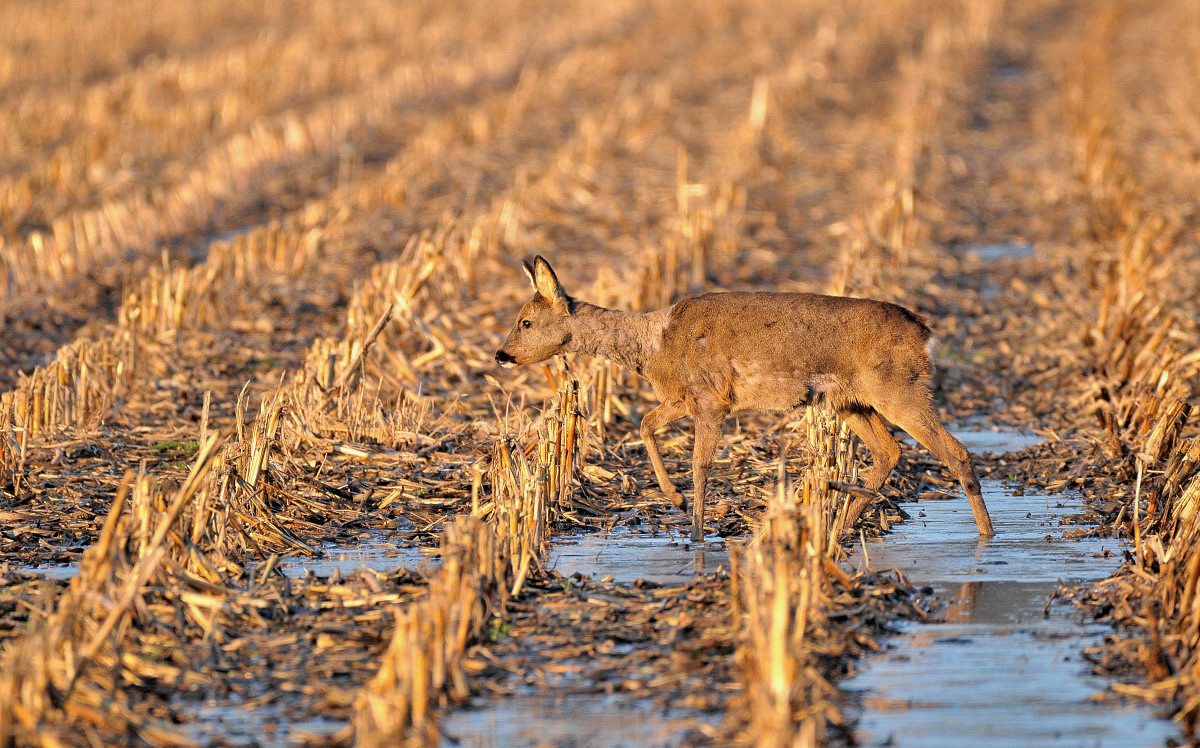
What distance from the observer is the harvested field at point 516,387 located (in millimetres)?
6086

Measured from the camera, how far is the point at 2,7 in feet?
115

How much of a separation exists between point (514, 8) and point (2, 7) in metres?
11.7

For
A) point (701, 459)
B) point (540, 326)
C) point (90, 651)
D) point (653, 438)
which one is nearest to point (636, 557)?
point (701, 459)

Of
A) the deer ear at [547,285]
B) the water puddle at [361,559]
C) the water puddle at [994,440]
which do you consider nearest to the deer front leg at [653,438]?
the deer ear at [547,285]

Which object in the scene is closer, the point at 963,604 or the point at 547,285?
the point at 963,604

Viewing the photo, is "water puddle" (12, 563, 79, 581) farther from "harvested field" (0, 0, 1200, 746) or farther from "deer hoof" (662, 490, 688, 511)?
"deer hoof" (662, 490, 688, 511)

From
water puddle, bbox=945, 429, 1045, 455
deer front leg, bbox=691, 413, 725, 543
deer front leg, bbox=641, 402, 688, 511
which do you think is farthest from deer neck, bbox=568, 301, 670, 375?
water puddle, bbox=945, 429, 1045, 455

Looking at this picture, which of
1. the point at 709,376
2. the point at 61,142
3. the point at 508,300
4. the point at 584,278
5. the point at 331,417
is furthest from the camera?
the point at 61,142

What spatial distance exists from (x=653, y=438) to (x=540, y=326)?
1145 millimetres

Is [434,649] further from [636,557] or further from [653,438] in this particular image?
[653,438]

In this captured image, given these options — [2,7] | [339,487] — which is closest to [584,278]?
[339,487]

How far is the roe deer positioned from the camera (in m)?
8.87

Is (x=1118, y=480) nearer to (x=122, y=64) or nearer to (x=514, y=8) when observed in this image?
(x=122, y=64)

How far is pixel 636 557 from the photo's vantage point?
27.2 ft
